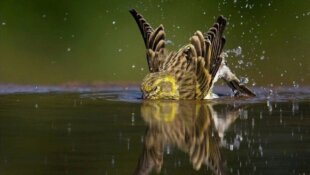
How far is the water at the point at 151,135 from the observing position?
8.21m

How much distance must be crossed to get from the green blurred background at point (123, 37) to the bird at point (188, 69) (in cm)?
172

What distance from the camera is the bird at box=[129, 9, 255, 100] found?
13.1 metres

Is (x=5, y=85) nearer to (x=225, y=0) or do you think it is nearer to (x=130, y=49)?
(x=130, y=49)

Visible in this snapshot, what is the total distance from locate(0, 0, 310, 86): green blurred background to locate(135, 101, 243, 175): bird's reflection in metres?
3.17

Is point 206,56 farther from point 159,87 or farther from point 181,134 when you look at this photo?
point 181,134

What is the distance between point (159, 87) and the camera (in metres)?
12.9

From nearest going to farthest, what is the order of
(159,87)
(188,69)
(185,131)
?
(185,131) → (159,87) → (188,69)

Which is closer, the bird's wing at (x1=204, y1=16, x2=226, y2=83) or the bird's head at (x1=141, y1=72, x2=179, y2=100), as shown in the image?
the bird's head at (x1=141, y1=72, x2=179, y2=100)

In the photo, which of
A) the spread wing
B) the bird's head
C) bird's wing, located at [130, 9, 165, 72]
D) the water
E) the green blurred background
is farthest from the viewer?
the green blurred background

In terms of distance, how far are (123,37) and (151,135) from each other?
7418mm

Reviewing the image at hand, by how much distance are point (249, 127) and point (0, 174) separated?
300 centimetres

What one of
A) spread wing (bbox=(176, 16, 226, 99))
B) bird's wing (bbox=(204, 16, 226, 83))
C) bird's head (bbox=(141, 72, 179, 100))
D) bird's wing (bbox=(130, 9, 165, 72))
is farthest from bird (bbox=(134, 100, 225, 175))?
bird's wing (bbox=(130, 9, 165, 72))

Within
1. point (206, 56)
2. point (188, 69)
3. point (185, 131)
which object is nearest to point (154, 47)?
point (188, 69)

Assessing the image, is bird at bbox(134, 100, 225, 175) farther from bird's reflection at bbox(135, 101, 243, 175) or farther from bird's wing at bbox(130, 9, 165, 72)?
bird's wing at bbox(130, 9, 165, 72)
